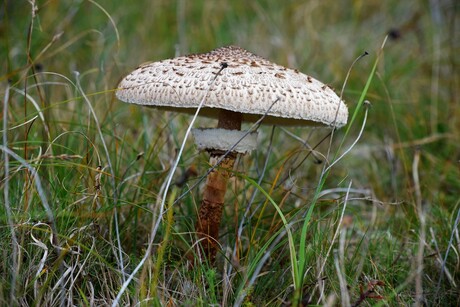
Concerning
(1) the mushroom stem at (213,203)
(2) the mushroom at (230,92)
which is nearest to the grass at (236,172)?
(1) the mushroom stem at (213,203)

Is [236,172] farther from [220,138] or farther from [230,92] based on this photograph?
[230,92]

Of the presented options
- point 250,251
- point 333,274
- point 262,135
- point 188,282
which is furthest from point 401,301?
point 262,135

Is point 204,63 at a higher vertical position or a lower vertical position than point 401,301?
higher

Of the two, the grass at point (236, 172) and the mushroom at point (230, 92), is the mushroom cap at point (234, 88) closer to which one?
the mushroom at point (230, 92)

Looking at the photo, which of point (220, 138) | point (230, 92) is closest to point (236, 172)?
point (220, 138)

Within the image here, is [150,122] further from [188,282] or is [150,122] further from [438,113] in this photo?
[438,113]

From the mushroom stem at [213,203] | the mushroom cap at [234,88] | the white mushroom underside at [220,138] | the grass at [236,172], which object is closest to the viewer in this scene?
the mushroom cap at [234,88]
